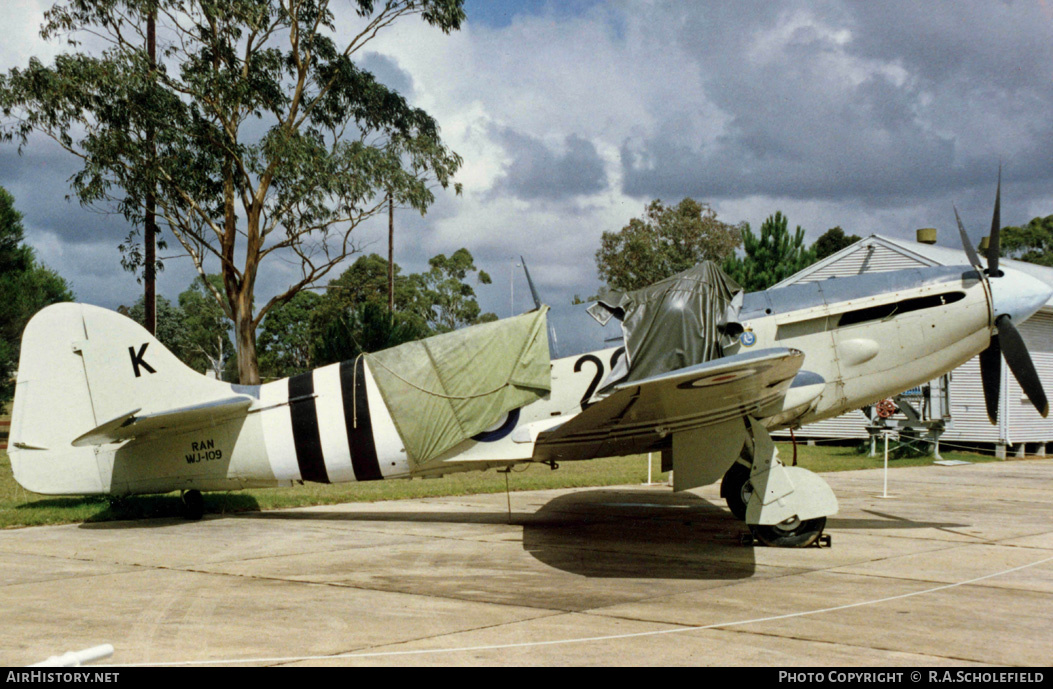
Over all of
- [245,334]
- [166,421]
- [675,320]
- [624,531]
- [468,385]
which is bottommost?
[624,531]

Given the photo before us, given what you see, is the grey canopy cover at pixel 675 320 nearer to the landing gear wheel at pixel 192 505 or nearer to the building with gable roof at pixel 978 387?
the landing gear wheel at pixel 192 505

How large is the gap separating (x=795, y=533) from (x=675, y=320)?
2.59 m

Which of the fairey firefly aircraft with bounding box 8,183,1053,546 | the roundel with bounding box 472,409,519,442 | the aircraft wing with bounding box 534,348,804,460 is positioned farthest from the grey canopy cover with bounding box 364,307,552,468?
the aircraft wing with bounding box 534,348,804,460

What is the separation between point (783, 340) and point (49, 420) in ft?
28.0

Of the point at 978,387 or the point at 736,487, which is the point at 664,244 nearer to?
the point at 978,387

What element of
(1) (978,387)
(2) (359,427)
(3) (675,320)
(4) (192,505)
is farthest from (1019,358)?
(1) (978,387)

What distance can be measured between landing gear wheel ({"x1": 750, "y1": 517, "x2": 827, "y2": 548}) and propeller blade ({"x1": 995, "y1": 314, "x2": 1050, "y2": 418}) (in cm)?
282

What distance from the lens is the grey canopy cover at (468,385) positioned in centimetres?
908

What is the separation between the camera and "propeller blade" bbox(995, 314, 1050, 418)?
9.20m

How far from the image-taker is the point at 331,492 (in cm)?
1430

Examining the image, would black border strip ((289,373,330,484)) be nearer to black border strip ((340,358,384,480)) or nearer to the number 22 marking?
black border strip ((340,358,384,480))
